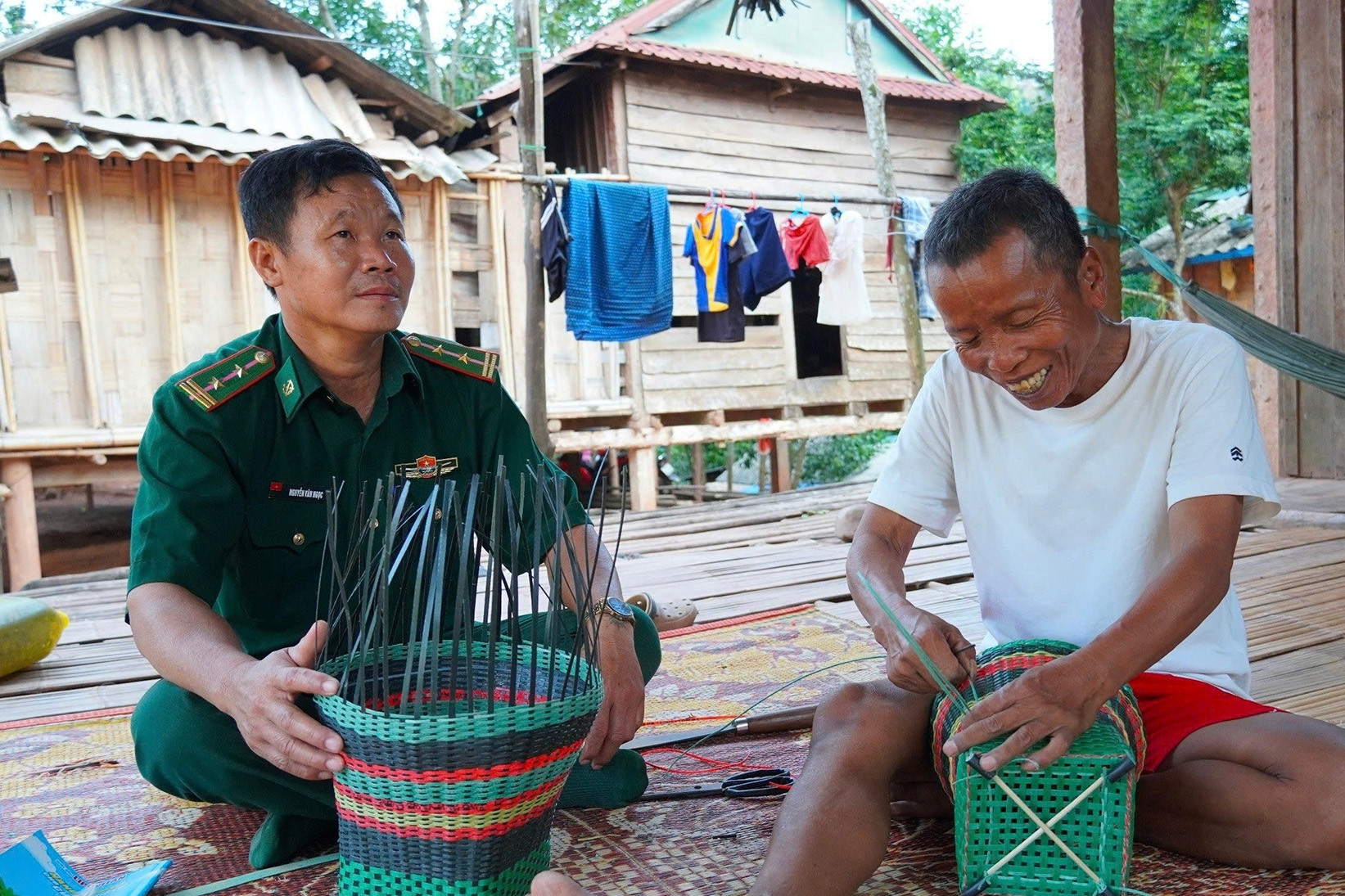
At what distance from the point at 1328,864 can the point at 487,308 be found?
6.67 meters

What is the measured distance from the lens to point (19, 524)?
587 cm

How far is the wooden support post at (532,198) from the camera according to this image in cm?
533

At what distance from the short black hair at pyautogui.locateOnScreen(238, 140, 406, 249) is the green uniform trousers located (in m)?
0.75

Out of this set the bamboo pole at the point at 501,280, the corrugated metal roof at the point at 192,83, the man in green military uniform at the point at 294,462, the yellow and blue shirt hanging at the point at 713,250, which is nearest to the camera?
the man in green military uniform at the point at 294,462

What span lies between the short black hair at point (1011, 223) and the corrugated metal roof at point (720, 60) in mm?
6127

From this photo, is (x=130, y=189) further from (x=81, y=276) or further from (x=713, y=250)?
(x=713, y=250)

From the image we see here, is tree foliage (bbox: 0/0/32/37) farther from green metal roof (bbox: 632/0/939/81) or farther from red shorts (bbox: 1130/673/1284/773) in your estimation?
red shorts (bbox: 1130/673/1284/773)

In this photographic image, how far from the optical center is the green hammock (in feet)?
12.6

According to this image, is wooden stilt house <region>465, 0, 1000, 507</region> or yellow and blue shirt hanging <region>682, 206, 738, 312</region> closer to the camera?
yellow and blue shirt hanging <region>682, 206, 738, 312</region>

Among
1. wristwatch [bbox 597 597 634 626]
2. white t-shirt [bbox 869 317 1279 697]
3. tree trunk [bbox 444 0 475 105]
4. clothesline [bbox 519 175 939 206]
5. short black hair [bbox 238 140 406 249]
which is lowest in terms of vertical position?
wristwatch [bbox 597 597 634 626]

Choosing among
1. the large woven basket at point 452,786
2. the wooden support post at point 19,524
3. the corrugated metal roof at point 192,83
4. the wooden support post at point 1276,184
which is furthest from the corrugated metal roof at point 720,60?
the large woven basket at point 452,786

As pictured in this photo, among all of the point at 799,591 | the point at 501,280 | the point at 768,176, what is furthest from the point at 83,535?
the point at 799,591

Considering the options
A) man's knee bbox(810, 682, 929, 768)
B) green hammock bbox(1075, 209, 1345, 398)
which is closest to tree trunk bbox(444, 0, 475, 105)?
green hammock bbox(1075, 209, 1345, 398)

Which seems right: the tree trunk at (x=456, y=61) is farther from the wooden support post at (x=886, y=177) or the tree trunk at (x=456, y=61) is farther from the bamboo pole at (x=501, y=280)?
the wooden support post at (x=886, y=177)
